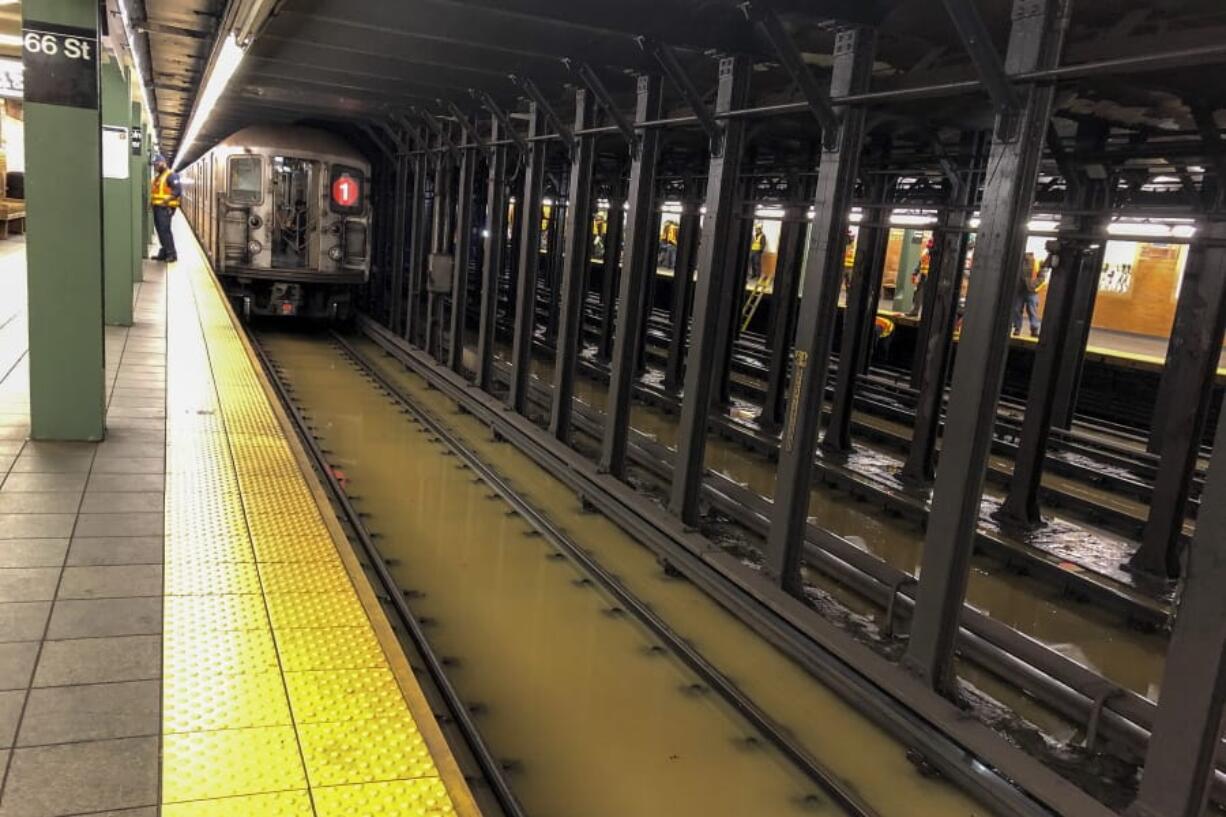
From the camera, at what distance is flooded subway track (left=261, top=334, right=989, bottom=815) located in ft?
12.1

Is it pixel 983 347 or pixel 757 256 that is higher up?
pixel 757 256

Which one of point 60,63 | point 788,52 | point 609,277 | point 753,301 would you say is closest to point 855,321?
point 788,52

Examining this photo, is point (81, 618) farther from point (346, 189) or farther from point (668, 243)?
point (668, 243)

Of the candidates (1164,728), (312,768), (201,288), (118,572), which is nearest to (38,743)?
(312,768)

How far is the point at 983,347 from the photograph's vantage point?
383 cm

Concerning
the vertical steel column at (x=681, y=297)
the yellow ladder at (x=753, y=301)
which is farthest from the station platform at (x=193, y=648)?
the yellow ladder at (x=753, y=301)

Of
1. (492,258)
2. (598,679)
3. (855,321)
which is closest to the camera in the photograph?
(598,679)

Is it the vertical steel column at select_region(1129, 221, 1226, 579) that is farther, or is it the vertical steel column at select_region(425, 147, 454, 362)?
the vertical steel column at select_region(425, 147, 454, 362)

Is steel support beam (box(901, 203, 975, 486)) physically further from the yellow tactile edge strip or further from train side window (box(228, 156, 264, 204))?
train side window (box(228, 156, 264, 204))

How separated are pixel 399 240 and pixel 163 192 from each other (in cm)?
572

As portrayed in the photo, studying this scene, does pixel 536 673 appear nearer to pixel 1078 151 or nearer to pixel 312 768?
pixel 312 768

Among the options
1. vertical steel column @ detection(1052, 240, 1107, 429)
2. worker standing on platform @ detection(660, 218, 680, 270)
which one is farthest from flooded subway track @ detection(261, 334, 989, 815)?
worker standing on platform @ detection(660, 218, 680, 270)

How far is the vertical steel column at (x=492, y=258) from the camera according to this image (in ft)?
31.5

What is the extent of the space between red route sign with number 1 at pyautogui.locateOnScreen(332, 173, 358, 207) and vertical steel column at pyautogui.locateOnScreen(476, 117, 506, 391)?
4.08 meters
